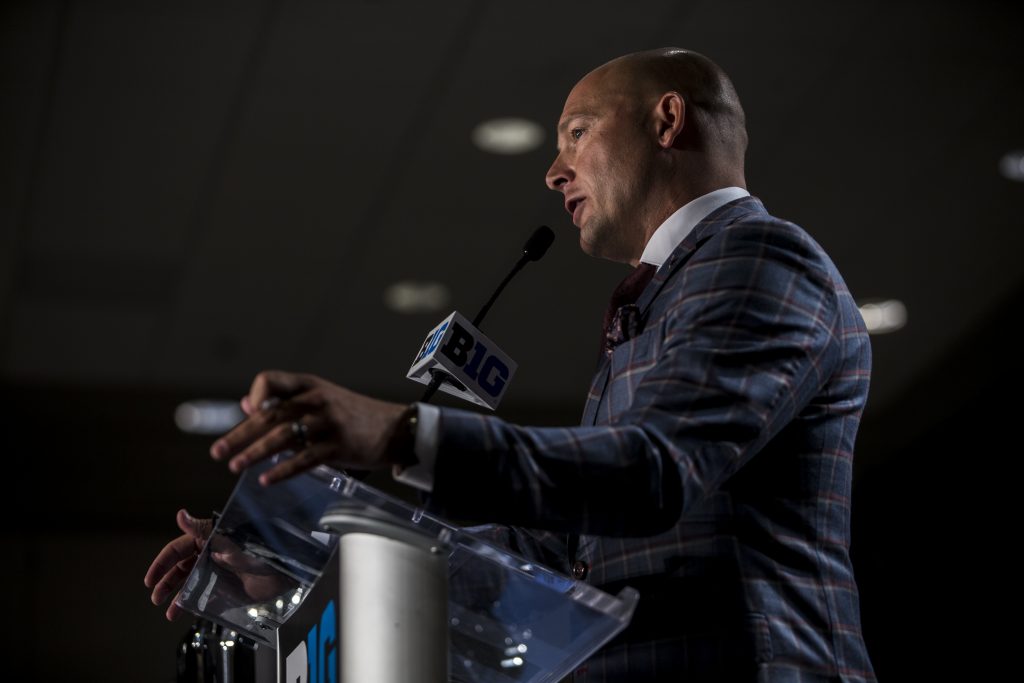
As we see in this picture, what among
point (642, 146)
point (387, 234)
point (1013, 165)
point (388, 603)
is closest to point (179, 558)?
point (388, 603)

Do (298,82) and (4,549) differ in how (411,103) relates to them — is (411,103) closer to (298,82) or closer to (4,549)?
(298,82)

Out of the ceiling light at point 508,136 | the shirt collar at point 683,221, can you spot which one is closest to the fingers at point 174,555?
the shirt collar at point 683,221

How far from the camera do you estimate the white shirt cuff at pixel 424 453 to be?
115 cm

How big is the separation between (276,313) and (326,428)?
17.5ft

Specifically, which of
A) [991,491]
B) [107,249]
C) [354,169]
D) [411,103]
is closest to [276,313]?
[107,249]

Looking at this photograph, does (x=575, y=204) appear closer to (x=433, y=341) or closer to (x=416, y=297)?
(x=433, y=341)

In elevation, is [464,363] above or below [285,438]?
above

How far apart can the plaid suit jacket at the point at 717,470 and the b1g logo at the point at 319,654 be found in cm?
16

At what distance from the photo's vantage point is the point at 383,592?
118 cm

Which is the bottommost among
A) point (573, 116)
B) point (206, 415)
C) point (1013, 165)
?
point (573, 116)

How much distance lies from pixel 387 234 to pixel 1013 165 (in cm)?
236

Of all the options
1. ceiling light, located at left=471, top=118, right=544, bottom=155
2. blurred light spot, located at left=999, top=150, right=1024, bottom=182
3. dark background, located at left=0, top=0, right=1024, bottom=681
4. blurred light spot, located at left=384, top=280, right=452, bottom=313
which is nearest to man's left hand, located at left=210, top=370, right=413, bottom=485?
dark background, located at left=0, top=0, right=1024, bottom=681

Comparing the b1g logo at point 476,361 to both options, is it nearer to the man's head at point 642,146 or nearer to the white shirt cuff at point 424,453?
the man's head at point 642,146

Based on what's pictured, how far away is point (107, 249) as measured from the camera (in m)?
5.63
